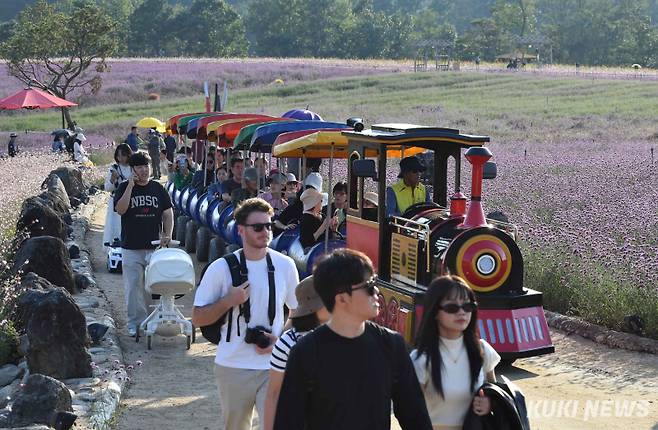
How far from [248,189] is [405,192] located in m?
4.79

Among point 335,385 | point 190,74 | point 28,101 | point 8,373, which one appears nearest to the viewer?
point 335,385

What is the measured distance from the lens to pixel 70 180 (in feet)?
83.1

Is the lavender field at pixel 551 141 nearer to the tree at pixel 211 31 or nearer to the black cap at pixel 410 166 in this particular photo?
the black cap at pixel 410 166

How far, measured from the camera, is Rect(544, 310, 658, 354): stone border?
39.0 feet

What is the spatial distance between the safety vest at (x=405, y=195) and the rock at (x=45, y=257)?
397 centimetres

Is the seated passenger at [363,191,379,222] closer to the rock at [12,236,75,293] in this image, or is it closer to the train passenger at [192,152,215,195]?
the rock at [12,236,75,293]

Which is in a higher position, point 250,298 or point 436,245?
point 250,298

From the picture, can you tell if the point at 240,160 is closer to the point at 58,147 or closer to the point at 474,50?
the point at 58,147

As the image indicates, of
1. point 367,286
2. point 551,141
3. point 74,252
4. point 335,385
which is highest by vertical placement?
point 367,286

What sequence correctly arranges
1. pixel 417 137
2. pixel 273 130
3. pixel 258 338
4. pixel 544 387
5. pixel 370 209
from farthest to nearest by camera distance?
pixel 273 130 < pixel 370 209 < pixel 417 137 < pixel 544 387 < pixel 258 338

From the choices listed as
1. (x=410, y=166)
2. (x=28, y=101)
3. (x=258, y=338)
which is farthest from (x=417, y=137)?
(x=28, y=101)

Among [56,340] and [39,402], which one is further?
[56,340]

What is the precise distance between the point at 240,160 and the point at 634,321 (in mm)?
7271

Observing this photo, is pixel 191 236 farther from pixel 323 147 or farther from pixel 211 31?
pixel 211 31
